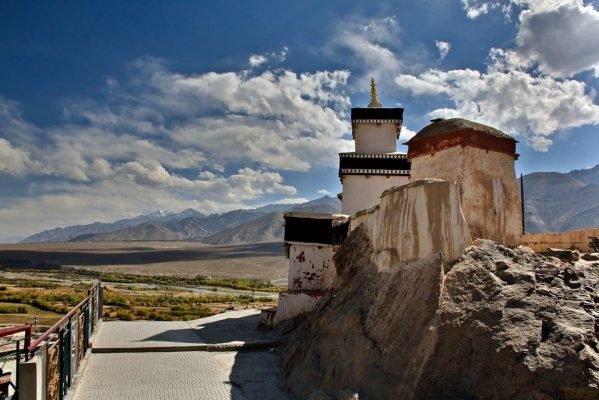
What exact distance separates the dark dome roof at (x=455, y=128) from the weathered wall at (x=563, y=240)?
248 centimetres

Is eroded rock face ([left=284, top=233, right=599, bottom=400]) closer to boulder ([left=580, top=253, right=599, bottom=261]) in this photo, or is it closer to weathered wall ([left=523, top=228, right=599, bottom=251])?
boulder ([left=580, top=253, right=599, bottom=261])

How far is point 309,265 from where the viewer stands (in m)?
18.5

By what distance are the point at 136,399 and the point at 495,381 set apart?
6.55m

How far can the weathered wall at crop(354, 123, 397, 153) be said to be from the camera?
25.1m

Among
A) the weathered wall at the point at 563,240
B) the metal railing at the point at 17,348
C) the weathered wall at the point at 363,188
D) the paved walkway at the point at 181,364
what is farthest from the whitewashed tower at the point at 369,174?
the metal railing at the point at 17,348

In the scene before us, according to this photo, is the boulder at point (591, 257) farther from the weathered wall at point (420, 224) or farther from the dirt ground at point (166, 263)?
the dirt ground at point (166, 263)

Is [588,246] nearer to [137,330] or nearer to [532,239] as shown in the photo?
[532,239]

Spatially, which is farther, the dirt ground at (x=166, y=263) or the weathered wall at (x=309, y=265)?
the dirt ground at (x=166, y=263)

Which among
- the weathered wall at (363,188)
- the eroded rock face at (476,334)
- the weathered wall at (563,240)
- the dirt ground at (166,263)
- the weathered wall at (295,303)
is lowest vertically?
the dirt ground at (166,263)

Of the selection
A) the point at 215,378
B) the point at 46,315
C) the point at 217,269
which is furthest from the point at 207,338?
the point at 217,269

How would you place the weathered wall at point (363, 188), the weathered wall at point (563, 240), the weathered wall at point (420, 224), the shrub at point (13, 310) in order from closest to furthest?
the weathered wall at point (420, 224)
the weathered wall at point (563, 240)
the weathered wall at point (363, 188)
the shrub at point (13, 310)

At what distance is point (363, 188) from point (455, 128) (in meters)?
12.8

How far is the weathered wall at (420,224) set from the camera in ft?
29.2

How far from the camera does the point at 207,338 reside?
1578 cm
